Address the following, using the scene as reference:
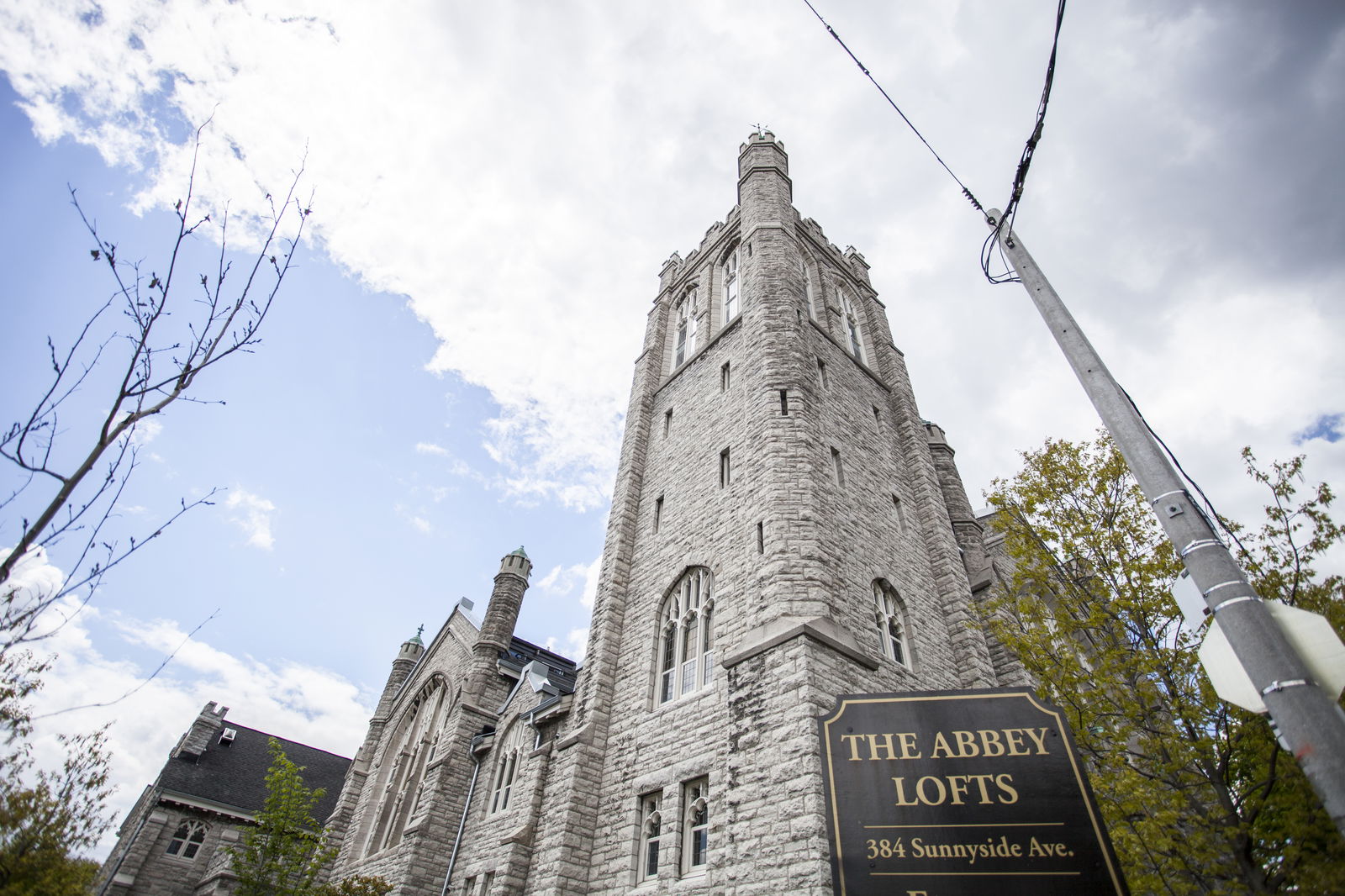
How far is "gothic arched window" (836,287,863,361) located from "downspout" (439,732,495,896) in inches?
629

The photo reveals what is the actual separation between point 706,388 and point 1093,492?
33.7ft

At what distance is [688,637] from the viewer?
43.0ft

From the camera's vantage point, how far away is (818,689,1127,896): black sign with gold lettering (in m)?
5.81

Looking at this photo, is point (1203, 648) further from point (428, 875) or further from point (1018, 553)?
point (428, 875)

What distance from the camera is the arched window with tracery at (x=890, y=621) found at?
490 inches

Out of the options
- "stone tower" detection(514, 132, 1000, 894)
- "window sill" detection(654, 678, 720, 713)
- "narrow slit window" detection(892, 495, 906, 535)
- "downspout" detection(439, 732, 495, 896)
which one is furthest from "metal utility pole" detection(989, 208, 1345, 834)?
"downspout" detection(439, 732, 495, 896)

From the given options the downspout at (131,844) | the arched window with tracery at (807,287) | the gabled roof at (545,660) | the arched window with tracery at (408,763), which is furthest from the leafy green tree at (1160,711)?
the downspout at (131,844)

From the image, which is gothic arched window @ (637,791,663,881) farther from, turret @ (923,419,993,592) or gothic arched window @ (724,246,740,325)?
gothic arched window @ (724,246,740,325)

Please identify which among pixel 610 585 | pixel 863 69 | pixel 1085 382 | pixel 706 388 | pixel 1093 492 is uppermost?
pixel 706 388

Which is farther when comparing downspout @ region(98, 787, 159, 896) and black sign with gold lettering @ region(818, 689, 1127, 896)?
downspout @ region(98, 787, 159, 896)

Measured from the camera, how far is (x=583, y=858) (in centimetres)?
1130

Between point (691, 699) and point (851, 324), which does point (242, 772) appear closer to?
point (691, 699)

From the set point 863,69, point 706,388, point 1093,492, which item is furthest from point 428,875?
point 863,69

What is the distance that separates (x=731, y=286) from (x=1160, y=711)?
17558 millimetres
